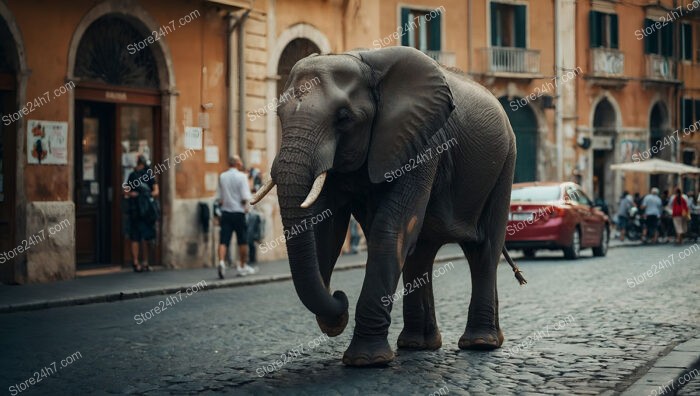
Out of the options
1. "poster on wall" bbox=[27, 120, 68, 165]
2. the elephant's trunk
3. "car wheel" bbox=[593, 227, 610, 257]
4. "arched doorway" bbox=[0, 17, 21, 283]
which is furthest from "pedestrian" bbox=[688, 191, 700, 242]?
the elephant's trunk

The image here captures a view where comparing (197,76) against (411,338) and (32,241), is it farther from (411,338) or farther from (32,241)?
(411,338)

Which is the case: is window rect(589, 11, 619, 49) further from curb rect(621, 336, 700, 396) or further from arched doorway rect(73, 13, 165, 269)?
curb rect(621, 336, 700, 396)

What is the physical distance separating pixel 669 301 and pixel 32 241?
368 inches

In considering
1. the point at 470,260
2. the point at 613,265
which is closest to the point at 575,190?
the point at 613,265

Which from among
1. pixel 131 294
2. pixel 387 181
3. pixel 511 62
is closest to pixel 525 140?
pixel 511 62

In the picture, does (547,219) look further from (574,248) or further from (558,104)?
(558,104)

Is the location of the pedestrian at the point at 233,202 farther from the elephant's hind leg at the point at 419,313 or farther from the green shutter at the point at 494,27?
the green shutter at the point at 494,27

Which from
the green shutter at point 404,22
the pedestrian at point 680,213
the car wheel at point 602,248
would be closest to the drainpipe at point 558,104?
the pedestrian at point 680,213

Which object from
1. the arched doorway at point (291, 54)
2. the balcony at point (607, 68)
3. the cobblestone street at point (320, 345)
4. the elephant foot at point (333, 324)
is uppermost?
the balcony at point (607, 68)

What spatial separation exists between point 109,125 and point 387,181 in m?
12.5

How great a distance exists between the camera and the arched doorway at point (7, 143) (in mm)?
16594

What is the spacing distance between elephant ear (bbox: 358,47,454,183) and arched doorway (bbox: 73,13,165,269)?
1116 centimetres

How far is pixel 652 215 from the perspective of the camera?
33.7 metres

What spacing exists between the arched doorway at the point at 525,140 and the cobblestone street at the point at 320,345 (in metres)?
21.5
